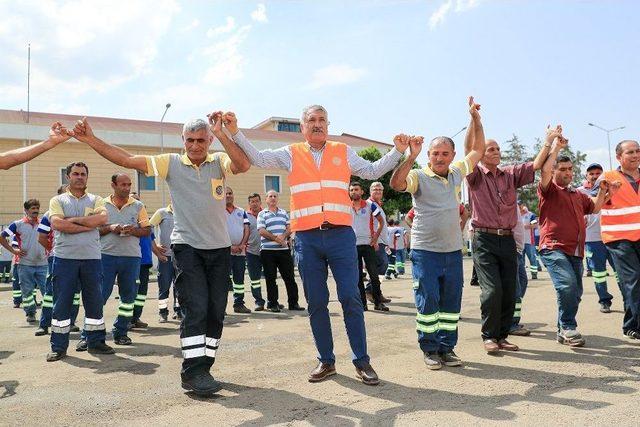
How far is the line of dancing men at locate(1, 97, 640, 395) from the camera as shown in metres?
4.61

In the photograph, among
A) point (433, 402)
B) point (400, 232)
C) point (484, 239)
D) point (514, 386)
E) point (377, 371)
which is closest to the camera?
point (433, 402)

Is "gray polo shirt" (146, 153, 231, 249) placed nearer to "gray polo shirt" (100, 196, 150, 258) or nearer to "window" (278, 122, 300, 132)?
"gray polo shirt" (100, 196, 150, 258)

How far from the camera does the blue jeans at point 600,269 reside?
8.20 m

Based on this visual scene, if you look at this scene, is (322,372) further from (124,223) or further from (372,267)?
(372,267)

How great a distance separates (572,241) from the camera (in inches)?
231

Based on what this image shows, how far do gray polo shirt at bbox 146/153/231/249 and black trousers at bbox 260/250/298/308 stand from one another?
5.00 metres

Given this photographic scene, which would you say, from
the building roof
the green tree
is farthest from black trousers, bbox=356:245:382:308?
the green tree

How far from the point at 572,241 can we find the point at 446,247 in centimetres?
163

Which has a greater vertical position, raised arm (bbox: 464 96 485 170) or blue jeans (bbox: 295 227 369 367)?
raised arm (bbox: 464 96 485 170)

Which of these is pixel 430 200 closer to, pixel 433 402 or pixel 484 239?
pixel 484 239

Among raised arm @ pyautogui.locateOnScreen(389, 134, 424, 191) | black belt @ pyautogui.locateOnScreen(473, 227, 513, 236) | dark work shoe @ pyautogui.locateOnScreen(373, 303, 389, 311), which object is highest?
raised arm @ pyautogui.locateOnScreen(389, 134, 424, 191)

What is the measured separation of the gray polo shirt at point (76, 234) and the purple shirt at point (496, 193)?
423 centimetres

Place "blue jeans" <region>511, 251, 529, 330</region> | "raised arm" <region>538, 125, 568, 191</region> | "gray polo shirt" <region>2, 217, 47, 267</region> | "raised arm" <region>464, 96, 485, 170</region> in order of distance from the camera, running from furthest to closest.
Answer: "gray polo shirt" <region>2, 217, 47, 267</region>, "blue jeans" <region>511, 251, 529, 330</region>, "raised arm" <region>464, 96, 485, 170</region>, "raised arm" <region>538, 125, 568, 191</region>

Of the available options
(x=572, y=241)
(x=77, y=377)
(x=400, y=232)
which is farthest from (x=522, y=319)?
(x=400, y=232)
